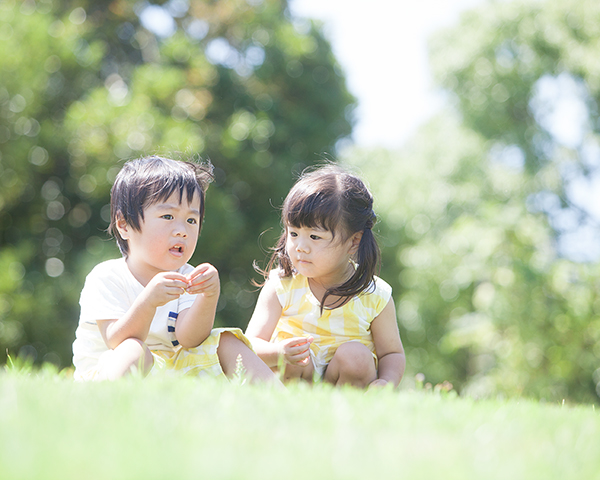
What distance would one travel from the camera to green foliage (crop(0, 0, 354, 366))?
445 inches

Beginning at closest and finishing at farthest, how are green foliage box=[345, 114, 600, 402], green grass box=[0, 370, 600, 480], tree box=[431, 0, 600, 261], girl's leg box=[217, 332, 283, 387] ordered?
green grass box=[0, 370, 600, 480], girl's leg box=[217, 332, 283, 387], green foliage box=[345, 114, 600, 402], tree box=[431, 0, 600, 261]

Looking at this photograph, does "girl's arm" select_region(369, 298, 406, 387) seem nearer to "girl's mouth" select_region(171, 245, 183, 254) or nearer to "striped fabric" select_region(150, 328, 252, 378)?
"striped fabric" select_region(150, 328, 252, 378)

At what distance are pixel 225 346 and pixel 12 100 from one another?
1006cm

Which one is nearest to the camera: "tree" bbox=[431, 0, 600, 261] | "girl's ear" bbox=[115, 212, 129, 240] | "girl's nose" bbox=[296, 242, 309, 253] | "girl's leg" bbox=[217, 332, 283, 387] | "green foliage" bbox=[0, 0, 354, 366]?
"girl's leg" bbox=[217, 332, 283, 387]

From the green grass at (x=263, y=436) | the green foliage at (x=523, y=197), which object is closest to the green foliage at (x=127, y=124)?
the green foliage at (x=523, y=197)

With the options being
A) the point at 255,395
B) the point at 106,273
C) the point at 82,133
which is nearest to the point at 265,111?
the point at 82,133

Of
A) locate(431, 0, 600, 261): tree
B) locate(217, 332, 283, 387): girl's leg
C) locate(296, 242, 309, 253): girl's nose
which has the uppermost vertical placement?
locate(431, 0, 600, 261): tree

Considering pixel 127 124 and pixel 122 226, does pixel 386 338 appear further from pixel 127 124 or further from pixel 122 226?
pixel 127 124

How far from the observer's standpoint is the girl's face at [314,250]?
3.63 m

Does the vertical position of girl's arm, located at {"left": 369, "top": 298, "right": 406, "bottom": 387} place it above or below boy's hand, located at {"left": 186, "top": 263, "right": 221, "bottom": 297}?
below

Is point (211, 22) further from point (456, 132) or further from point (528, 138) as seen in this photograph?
point (528, 138)

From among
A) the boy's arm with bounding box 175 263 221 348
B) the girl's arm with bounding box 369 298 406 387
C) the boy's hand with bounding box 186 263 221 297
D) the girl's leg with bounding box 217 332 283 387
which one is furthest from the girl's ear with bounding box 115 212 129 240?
the girl's arm with bounding box 369 298 406 387

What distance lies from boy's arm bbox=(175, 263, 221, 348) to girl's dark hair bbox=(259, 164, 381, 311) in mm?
796

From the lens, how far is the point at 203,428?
1596 millimetres
